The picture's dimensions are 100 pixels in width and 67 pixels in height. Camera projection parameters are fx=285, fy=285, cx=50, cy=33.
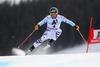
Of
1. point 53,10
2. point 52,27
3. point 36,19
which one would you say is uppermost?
point 53,10

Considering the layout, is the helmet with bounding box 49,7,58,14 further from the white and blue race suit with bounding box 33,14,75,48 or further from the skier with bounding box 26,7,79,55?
the white and blue race suit with bounding box 33,14,75,48

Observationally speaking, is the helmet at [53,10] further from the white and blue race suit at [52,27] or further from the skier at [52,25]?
the white and blue race suit at [52,27]

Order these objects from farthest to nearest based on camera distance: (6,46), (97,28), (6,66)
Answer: (6,46) < (97,28) < (6,66)

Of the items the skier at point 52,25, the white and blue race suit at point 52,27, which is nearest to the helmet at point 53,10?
the skier at point 52,25

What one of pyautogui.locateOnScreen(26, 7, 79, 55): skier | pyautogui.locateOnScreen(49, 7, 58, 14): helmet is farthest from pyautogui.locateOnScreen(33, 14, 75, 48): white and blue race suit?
pyautogui.locateOnScreen(49, 7, 58, 14): helmet

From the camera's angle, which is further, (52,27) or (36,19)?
→ (36,19)

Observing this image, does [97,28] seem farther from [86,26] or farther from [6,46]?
[6,46]

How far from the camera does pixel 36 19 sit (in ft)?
20.7

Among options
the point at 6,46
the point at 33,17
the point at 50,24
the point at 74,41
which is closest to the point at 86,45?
the point at 74,41

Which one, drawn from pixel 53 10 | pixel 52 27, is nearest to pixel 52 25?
pixel 52 27

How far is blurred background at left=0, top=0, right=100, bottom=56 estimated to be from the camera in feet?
20.2

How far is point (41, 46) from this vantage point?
248 inches

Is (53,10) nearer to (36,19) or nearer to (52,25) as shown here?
(52,25)

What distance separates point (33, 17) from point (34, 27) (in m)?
0.22
